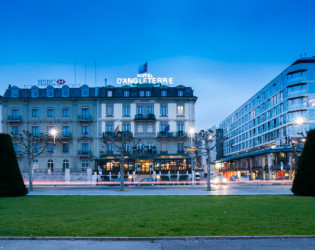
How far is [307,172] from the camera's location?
22859 millimetres

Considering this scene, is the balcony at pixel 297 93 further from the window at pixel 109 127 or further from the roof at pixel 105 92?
the window at pixel 109 127

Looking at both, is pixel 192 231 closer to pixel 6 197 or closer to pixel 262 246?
pixel 262 246

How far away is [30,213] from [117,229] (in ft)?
19.8

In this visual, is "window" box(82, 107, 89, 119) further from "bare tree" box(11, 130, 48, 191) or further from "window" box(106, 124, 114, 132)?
"bare tree" box(11, 130, 48, 191)

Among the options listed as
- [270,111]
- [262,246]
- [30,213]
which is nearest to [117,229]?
[262,246]

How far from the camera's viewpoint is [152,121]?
63125 mm

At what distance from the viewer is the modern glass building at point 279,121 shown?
71.8m

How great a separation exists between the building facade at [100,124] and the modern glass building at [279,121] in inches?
505

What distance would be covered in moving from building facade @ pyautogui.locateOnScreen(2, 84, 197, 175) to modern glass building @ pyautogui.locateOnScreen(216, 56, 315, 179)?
42.1 ft

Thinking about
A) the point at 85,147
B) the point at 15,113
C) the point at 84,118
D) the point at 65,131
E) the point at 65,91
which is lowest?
the point at 85,147

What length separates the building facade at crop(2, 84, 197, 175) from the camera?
62.4m

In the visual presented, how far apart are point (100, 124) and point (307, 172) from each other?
45.5 metres

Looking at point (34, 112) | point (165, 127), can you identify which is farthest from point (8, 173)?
point (34, 112)

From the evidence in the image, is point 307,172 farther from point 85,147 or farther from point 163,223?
point 85,147
